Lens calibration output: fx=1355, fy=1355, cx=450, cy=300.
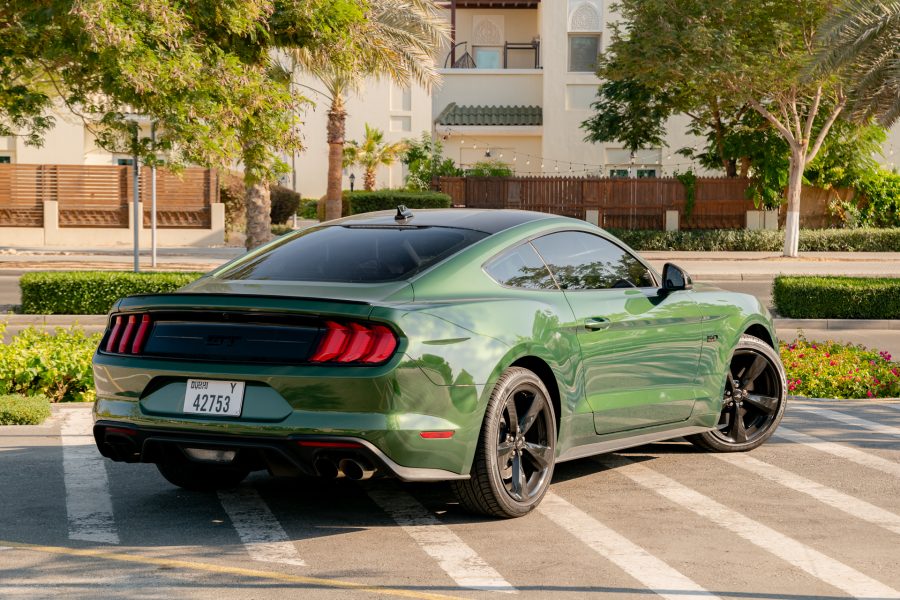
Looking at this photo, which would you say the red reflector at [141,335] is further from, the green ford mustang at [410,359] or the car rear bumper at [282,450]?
the car rear bumper at [282,450]

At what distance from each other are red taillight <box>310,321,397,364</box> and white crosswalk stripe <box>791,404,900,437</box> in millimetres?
4898

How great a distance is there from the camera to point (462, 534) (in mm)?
6586

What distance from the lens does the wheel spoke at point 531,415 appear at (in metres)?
6.93

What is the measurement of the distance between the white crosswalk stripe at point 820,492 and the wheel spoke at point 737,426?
0.17 m

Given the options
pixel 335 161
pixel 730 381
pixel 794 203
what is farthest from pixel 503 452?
pixel 794 203

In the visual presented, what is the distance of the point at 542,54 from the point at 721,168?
33.4ft

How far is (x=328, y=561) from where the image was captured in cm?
605

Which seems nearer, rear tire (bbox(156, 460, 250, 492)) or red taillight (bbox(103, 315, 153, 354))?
red taillight (bbox(103, 315, 153, 354))

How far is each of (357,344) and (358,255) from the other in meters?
1.01

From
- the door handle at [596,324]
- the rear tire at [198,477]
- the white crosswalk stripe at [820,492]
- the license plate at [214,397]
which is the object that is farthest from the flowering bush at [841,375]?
the license plate at [214,397]

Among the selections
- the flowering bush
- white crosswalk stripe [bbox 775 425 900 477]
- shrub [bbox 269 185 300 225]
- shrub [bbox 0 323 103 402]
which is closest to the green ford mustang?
white crosswalk stripe [bbox 775 425 900 477]

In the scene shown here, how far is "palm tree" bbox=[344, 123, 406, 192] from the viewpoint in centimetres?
5359

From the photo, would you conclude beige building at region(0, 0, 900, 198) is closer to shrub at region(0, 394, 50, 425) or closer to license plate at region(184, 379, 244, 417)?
shrub at region(0, 394, 50, 425)

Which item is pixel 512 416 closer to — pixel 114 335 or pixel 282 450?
pixel 282 450
